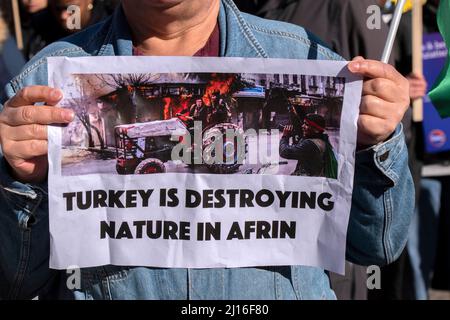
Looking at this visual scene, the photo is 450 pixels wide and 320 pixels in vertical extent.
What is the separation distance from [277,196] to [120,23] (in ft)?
1.83

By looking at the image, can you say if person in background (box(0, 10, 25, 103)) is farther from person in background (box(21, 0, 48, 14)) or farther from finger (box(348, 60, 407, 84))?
finger (box(348, 60, 407, 84))

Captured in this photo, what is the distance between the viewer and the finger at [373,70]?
2270mm

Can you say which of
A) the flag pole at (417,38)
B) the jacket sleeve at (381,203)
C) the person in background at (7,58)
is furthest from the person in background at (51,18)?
the jacket sleeve at (381,203)

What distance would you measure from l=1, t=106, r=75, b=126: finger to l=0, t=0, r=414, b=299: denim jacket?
0.45 ft

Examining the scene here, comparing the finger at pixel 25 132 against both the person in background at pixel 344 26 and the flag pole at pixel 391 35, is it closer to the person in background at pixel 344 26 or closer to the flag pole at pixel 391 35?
the flag pole at pixel 391 35

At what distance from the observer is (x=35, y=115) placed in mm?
2287

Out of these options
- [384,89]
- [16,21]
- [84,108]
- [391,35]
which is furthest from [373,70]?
[16,21]

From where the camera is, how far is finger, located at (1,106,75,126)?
7.49 ft

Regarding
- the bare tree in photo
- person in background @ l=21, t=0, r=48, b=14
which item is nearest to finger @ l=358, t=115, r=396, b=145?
the bare tree in photo

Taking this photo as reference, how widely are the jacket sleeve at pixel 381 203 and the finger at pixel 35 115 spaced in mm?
684

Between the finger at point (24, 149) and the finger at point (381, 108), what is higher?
the finger at point (381, 108)

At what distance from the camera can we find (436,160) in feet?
21.0

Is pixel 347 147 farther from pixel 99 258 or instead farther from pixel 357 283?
pixel 357 283

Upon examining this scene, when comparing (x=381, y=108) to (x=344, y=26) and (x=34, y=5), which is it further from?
(x=34, y=5)
